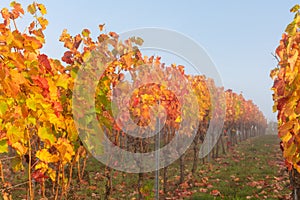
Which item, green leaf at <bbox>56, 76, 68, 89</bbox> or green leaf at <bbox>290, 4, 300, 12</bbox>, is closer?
green leaf at <bbox>56, 76, 68, 89</bbox>

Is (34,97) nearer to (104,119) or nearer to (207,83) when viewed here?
(104,119)

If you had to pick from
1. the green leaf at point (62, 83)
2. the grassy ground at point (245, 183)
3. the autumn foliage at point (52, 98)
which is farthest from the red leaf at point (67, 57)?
the grassy ground at point (245, 183)

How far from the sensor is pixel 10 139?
8.01ft

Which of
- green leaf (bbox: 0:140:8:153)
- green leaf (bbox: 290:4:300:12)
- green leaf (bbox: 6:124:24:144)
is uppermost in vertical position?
green leaf (bbox: 290:4:300:12)

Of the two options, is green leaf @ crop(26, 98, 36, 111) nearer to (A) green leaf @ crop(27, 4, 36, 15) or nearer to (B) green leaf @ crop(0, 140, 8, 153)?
(B) green leaf @ crop(0, 140, 8, 153)

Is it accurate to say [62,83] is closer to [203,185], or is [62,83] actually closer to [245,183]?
[203,185]

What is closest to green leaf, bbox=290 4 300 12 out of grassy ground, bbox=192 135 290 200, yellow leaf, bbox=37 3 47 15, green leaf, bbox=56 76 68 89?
green leaf, bbox=56 76 68 89

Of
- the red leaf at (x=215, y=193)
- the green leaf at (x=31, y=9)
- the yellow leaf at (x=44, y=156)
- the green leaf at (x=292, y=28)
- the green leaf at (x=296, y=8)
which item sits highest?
the green leaf at (x=31, y=9)

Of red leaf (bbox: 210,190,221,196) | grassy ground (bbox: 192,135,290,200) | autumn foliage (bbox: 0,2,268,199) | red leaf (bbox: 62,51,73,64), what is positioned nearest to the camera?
autumn foliage (bbox: 0,2,268,199)

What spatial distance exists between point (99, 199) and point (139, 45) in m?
4.01

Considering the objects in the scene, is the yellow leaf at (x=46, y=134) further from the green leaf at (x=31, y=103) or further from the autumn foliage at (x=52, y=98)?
the green leaf at (x=31, y=103)

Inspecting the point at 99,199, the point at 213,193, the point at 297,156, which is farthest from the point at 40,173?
the point at 213,193

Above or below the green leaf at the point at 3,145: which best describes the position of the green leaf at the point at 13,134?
above

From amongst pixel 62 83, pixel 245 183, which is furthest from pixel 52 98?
pixel 245 183
